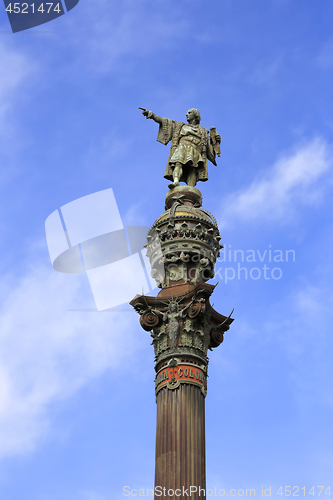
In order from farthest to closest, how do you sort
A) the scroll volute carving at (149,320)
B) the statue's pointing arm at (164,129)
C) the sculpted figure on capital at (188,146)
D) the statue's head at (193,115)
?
the statue's head at (193,115) → the statue's pointing arm at (164,129) → the sculpted figure on capital at (188,146) → the scroll volute carving at (149,320)

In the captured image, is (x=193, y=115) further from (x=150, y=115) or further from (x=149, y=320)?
(x=149, y=320)

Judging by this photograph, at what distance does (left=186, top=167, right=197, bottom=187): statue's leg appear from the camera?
106 ft

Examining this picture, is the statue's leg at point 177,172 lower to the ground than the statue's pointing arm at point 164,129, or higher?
lower

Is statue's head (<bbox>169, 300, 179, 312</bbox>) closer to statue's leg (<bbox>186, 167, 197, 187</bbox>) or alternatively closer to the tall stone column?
the tall stone column

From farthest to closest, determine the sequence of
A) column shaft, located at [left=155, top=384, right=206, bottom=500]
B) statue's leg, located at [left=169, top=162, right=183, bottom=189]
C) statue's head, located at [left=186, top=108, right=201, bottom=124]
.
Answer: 1. statue's head, located at [left=186, top=108, right=201, bottom=124]
2. statue's leg, located at [left=169, top=162, right=183, bottom=189]
3. column shaft, located at [left=155, top=384, right=206, bottom=500]

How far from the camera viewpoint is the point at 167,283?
27.1m

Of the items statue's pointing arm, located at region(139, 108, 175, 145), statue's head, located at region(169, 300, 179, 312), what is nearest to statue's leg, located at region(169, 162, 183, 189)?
statue's pointing arm, located at region(139, 108, 175, 145)

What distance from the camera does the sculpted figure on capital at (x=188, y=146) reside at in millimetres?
32375

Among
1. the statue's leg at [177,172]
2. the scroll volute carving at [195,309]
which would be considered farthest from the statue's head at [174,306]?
the statue's leg at [177,172]

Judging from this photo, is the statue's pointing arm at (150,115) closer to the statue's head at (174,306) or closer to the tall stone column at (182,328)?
the tall stone column at (182,328)

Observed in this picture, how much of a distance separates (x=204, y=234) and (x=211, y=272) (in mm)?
1630

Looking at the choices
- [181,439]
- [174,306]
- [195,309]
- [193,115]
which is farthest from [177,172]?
[181,439]

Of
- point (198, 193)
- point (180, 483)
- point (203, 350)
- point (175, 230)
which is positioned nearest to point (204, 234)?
point (175, 230)

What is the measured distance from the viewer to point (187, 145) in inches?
1294
